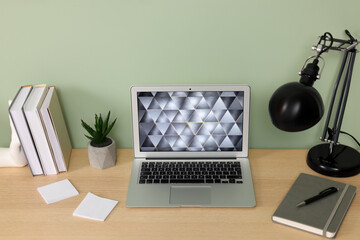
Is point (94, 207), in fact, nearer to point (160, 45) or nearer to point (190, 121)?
point (190, 121)

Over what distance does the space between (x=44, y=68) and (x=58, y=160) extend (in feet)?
1.10

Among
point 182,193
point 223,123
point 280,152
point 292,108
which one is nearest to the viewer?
point 292,108

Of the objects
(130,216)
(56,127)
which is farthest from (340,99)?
(56,127)

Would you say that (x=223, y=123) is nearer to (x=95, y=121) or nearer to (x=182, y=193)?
(x=182, y=193)

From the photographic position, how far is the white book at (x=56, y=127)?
4.01 feet

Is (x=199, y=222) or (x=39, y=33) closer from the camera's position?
(x=199, y=222)

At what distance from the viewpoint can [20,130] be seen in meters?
1.21

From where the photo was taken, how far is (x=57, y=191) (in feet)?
3.96

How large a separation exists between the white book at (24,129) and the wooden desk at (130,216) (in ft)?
0.17

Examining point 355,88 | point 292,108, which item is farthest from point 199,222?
point 355,88

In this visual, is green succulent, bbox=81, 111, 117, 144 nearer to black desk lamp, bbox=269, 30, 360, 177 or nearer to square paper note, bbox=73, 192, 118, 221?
square paper note, bbox=73, 192, 118, 221

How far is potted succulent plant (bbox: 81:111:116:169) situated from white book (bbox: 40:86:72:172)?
88 mm

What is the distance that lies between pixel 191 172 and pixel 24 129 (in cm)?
57

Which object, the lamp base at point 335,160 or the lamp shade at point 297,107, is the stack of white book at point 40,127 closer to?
the lamp shade at point 297,107
